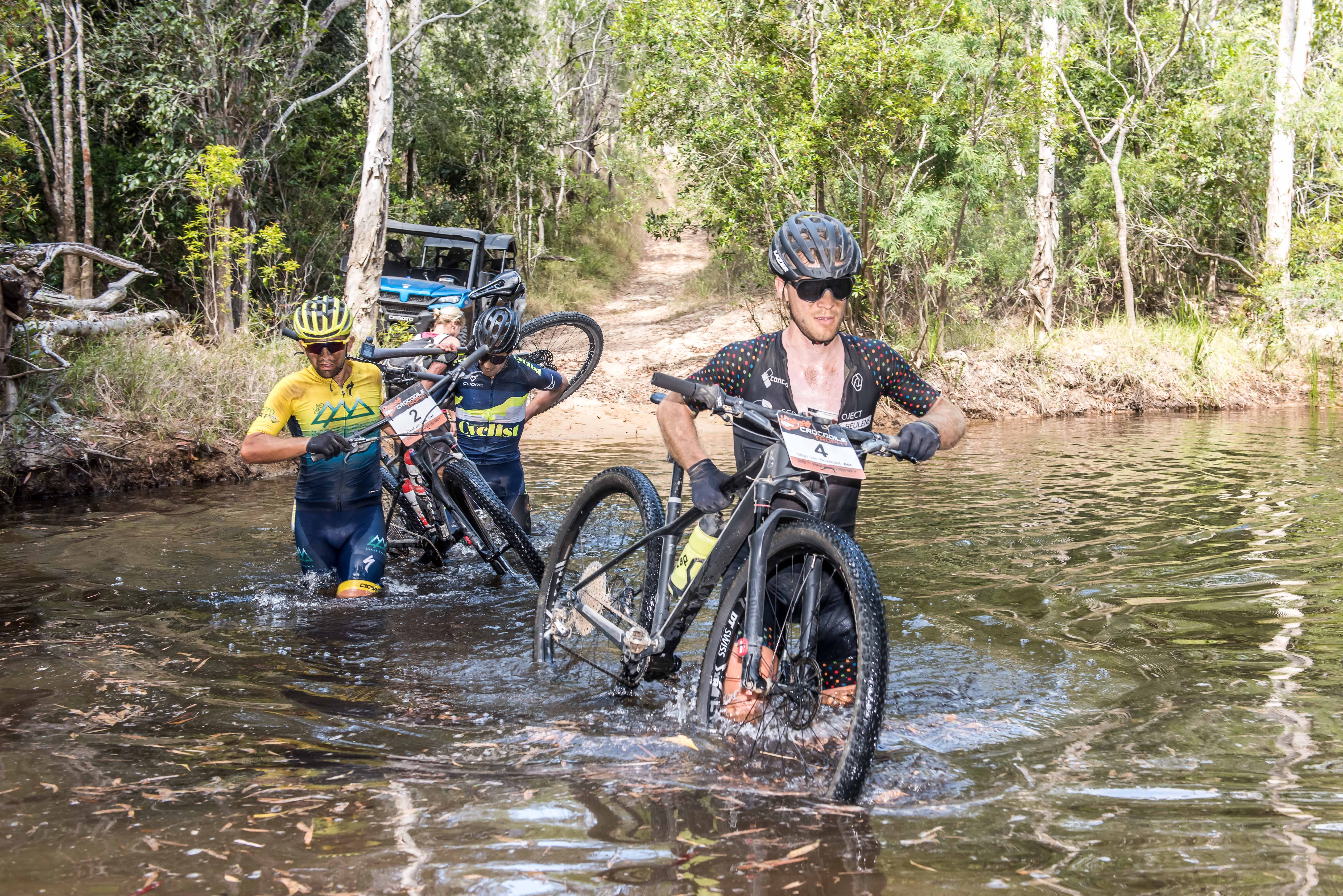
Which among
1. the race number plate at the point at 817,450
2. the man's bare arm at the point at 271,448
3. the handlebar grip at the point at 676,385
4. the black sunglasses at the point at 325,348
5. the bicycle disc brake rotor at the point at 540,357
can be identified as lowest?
the man's bare arm at the point at 271,448

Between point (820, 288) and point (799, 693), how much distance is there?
1.41m

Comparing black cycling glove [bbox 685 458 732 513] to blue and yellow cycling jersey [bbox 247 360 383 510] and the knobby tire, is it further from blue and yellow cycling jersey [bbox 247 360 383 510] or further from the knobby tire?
the knobby tire

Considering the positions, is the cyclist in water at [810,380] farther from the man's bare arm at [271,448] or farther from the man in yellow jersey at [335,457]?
the man in yellow jersey at [335,457]

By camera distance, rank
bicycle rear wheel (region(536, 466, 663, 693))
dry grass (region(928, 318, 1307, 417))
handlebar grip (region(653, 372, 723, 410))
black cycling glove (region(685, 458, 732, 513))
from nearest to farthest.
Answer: handlebar grip (region(653, 372, 723, 410)) < black cycling glove (region(685, 458, 732, 513)) < bicycle rear wheel (region(536, 466, 663, 693)) < dry grass (region(928, 318, 1307, 417))

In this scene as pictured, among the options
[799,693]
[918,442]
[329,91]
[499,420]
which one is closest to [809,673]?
[799,693]

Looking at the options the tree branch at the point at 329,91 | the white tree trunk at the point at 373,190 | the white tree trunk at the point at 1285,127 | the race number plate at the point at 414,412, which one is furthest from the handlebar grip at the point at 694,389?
the white tree trunk at the point at 1285,127

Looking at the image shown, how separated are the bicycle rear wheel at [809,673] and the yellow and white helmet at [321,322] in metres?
3.14

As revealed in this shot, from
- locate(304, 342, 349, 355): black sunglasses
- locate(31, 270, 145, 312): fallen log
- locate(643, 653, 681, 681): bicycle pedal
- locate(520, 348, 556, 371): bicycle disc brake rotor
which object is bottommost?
locate(643, 653, 681, 681): bicycle pedal

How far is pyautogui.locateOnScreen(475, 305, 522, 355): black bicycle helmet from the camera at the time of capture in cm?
699

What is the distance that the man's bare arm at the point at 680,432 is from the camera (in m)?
4.18

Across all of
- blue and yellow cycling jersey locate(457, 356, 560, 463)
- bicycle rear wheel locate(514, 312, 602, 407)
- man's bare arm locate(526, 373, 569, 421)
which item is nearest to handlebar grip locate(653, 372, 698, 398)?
blue and yellow cycling jersey locate(457, 356, 560, 463)

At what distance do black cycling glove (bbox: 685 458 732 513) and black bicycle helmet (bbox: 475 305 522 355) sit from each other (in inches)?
127

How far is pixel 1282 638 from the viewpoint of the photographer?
17.8 ft

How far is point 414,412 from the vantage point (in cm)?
630
